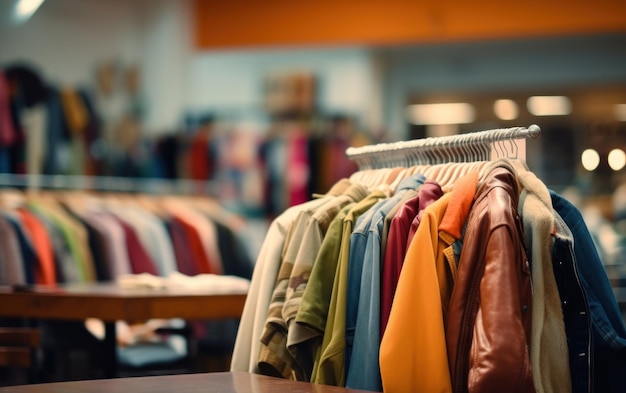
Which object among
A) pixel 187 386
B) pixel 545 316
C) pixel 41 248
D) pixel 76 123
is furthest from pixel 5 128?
pixel 545 316

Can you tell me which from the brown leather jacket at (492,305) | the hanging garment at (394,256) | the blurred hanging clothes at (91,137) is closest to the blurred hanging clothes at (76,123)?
the blurred hanging clothes at (91,137)

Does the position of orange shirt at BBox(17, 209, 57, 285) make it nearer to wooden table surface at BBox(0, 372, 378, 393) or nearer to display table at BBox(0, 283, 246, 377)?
display table at BBox(0, 283, 246, 377)

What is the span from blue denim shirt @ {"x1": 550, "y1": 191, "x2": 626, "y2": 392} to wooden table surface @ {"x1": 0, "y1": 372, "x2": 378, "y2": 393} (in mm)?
634

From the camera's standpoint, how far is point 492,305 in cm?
198


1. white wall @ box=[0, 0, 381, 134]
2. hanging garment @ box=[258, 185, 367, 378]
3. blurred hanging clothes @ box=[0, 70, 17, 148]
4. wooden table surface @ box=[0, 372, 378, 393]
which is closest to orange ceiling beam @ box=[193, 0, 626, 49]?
white wall @ box=[0, 0, 381, 134]

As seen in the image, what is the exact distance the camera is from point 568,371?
211 cm

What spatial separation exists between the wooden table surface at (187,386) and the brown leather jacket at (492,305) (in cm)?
28

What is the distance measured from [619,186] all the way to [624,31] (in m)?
1.32

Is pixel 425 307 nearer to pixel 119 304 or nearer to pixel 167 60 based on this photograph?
pixel 119 304

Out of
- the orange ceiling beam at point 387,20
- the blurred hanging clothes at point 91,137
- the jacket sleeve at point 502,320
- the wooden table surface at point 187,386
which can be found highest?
the orange ceiling beam at point 387,20

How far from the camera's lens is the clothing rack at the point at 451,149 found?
8.32 feet

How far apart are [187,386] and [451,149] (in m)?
1.23

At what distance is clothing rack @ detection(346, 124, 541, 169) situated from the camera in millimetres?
2535

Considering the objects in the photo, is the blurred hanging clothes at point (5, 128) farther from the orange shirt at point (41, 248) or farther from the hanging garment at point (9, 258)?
the hanging garment at point (9, 258)
